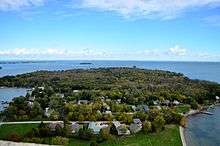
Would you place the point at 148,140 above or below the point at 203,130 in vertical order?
above

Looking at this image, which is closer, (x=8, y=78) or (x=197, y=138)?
(x=197, y=138)

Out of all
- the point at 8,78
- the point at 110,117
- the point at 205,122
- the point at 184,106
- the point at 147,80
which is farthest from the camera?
the point at 8,78

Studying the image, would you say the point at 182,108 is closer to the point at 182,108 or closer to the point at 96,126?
the point at 182,108

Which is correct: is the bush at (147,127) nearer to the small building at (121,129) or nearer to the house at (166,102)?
the small building at (121,129)

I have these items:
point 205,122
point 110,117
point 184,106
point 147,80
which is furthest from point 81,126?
point 147,80

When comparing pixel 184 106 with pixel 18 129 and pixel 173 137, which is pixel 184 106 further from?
pixel 18 129

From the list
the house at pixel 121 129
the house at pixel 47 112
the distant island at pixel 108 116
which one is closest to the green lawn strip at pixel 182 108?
the distant island at pixel 108 116

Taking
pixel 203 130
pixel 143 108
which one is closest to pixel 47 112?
pixel 143 108

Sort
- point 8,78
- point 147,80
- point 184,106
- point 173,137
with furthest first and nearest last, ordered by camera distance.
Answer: point 8,78
point 147,80
point 184,106
point 173,137
